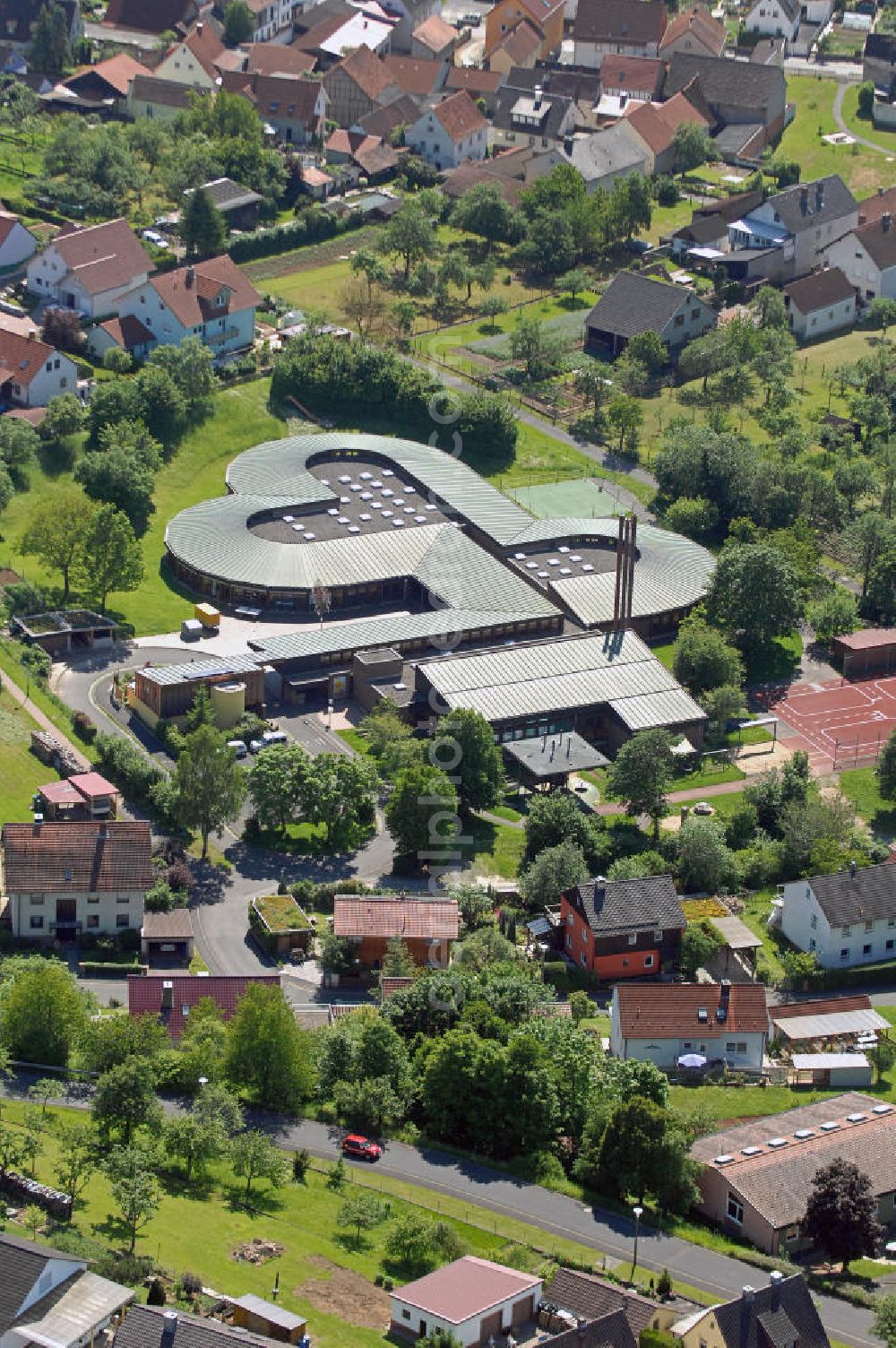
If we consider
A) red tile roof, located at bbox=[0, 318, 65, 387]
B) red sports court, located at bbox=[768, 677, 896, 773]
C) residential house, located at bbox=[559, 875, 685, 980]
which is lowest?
red sports court, located at bbox=[768, 677, 896, 773]

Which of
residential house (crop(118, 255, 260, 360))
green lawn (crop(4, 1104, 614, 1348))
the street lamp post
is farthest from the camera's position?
residential house (crop(118, 255, 260, 360))

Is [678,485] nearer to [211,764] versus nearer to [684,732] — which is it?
[684,732]

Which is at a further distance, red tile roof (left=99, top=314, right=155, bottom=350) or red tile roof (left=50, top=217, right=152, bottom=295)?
red tile roof (left=50, top=217, right=152, bottom=295)

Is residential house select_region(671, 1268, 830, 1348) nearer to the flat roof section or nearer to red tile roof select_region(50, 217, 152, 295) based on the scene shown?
the flat roof section

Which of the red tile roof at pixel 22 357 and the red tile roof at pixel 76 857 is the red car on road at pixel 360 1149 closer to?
the red tile roof at pixel 76 857

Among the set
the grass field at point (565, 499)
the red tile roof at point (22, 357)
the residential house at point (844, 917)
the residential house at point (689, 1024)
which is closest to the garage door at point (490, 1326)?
the residential house at point (689, 1024)

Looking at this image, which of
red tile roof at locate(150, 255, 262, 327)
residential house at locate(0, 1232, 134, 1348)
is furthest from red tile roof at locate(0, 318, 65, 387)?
residential house at locate(0, 1232, 134, 1348)
